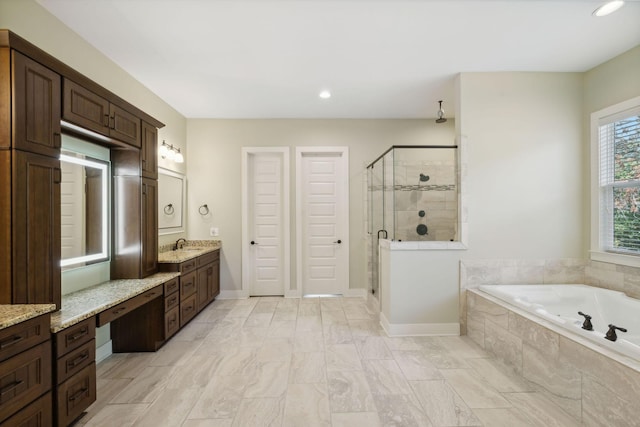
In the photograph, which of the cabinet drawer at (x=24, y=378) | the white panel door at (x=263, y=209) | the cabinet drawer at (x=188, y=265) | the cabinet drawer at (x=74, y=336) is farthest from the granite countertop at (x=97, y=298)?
the white panel door at (x=263, y=209)

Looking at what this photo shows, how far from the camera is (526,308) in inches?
96.5

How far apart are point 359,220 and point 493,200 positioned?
197cm

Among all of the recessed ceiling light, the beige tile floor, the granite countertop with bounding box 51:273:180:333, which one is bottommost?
the beige tile floor

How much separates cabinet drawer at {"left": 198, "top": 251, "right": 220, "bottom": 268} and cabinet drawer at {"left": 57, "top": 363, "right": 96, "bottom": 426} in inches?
75.1

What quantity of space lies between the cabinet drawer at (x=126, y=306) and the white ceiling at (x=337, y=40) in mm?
2198

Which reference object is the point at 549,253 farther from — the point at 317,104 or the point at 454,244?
the point at 317,104

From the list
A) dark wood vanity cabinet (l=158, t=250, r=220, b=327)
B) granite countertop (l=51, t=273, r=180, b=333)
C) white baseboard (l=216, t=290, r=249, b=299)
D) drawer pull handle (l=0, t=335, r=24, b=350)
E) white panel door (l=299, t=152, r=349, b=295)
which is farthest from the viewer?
white panel door (l=299, t=152, r=349, b=295)

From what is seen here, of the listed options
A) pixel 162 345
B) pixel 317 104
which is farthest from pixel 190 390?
pixel 317 104

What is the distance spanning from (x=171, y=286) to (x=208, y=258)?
1.07 m

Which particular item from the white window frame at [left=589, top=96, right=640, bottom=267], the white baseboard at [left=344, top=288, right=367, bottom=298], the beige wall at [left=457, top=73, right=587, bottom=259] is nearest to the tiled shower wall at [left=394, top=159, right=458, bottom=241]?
the beige wall at [left=457, top=73, right=587, bottom=259]

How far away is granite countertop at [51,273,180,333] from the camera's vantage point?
5.93 feet

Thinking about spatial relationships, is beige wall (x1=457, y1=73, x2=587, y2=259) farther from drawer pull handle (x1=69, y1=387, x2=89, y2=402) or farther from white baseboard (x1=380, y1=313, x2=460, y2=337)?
drawer pull handle (x1=69, y1=387, x2=89, y2=402)

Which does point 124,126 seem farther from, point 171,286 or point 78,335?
point 78,335

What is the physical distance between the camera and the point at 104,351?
277cm
